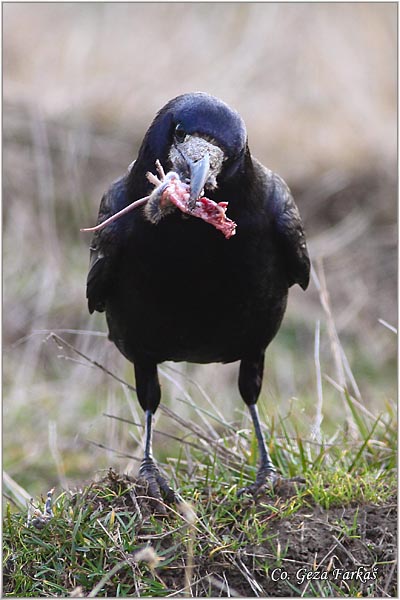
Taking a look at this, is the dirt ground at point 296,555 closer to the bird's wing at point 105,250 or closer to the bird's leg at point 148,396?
the bird's leg at point 148,396

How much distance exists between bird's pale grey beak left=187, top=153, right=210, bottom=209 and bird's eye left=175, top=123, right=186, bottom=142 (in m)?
0.20

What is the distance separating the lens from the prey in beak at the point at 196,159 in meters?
3.48

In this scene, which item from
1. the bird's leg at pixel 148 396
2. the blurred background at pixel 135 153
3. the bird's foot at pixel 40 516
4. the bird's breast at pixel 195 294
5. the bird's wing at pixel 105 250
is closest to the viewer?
the bird's foot at pixel 40 516

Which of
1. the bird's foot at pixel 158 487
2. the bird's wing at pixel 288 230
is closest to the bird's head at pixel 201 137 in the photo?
the bird's wing at pixel 288 230

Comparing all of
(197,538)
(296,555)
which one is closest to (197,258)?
(197,538)

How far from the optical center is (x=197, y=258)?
3.89 meters

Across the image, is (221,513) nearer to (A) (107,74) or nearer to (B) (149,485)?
(B) (149,485)

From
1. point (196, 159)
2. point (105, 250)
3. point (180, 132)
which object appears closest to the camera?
point (196, 159)

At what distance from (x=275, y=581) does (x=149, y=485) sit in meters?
0.71

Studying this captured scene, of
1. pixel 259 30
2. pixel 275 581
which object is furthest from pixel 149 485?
pixel 259 30

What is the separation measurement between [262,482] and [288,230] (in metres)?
1.15

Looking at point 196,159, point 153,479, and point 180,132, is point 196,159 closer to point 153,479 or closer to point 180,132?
point 180,132

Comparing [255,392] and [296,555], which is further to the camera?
[255,392]

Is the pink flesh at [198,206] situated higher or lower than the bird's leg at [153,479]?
higher
